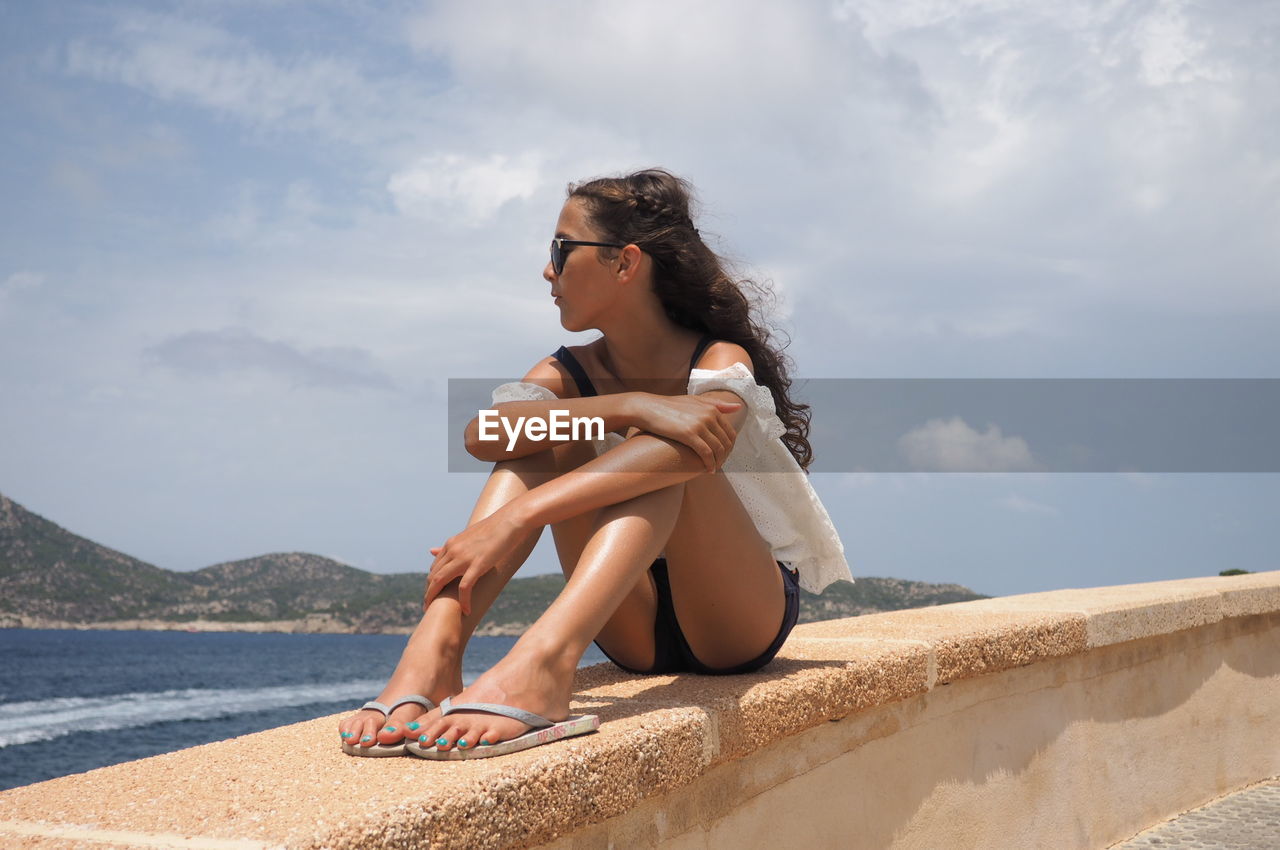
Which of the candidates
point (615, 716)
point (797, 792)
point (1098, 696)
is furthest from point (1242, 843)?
point (615, 716)

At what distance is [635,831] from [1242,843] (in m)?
2.52

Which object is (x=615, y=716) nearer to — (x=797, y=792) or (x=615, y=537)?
(x=615, y=537)

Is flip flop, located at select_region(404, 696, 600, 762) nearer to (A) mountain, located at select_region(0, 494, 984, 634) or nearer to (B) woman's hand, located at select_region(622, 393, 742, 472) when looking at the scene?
(B) woman's hand, located at select_region(622, 393, 742, 472)

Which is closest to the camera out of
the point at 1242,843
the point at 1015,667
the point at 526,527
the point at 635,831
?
the point at 635,831

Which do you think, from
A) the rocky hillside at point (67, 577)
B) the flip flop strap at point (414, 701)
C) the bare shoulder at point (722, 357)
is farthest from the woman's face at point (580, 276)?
the rocky hillside at point (67, 577)

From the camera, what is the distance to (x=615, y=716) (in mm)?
1974

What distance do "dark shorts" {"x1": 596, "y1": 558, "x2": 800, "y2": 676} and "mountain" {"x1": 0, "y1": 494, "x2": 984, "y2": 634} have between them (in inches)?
2799

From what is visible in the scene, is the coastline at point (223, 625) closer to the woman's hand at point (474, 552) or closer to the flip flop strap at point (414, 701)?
the woman's hand at point (474, 552)

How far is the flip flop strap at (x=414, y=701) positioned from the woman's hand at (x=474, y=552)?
210 mm

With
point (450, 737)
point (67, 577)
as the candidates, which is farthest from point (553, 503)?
point (67, 577)

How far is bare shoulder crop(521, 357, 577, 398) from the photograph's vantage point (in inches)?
105

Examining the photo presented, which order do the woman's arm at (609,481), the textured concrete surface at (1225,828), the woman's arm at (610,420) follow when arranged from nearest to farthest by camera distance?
1. the woman's arm at (609,481)
2. the woman's arm at (610,420)
3. the textured concrete surface at (1225,828)

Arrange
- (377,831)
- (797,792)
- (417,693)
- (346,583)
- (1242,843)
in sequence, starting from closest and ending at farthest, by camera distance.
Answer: (377,831) < (417,693) < (797,792) < (1242,843) < (346,583)

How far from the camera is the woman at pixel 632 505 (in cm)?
189
